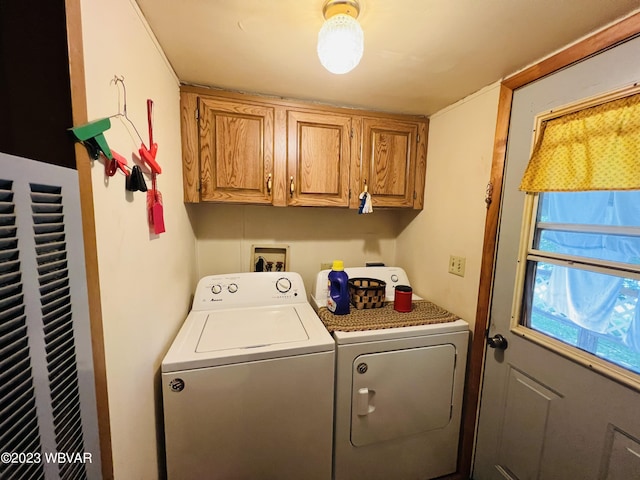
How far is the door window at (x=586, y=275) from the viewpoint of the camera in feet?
2.68

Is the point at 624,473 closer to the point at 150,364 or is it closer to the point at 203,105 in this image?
the point at 150,364

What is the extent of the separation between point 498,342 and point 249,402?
1.24 m

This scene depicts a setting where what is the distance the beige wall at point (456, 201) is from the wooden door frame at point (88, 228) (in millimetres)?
1602

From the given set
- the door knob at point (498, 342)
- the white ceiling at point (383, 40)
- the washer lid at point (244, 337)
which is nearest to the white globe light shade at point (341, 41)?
the white ceiling at point (383, 40)

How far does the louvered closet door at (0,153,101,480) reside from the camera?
37 centimetres

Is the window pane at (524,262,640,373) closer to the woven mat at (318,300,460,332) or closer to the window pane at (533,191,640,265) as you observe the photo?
the window pane at (533,191,640,265)

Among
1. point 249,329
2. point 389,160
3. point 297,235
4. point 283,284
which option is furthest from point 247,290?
point 389,160

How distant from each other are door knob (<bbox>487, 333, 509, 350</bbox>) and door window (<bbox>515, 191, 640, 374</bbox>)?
4.5 inches

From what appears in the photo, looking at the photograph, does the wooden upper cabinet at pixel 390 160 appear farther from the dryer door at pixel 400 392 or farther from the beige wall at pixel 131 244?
the beige wall at pixel 131 244

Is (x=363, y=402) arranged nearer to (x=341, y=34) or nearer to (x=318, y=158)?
(x=318, y=158)

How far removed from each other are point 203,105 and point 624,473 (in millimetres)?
2371

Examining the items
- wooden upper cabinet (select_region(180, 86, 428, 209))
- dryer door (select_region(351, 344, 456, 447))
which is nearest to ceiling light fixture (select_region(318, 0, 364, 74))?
wooden upper cabinet (select_region(180, 86, 428, 209))

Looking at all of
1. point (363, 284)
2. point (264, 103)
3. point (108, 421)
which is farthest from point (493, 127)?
point (108, 421)

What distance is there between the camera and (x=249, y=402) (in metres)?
1.07
